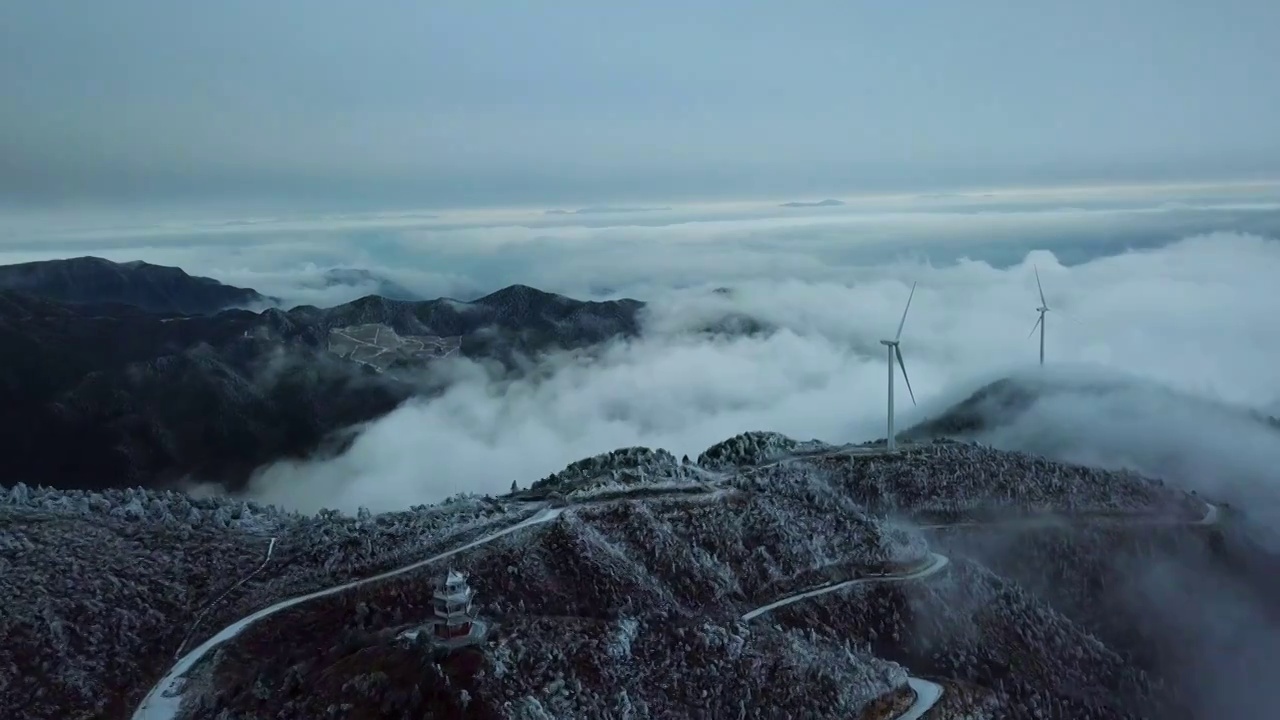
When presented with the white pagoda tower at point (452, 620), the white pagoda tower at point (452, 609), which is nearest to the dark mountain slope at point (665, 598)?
the white pagoda tower at point (452, 620)

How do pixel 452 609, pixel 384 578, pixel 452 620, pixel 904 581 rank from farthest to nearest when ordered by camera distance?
Result: pixel 904 581, pixel 384 578, pixel 452 620, pixel 452 609

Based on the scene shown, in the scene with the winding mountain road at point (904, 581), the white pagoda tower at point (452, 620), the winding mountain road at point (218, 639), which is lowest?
the winding mountain road at point (904, 581)

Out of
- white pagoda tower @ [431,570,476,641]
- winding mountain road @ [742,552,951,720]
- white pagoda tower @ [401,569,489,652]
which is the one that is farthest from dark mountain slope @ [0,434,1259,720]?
white pagoda tower @ [431,570,476,641]

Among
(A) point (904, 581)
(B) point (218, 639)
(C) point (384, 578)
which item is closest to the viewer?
(B) point (218, 639)

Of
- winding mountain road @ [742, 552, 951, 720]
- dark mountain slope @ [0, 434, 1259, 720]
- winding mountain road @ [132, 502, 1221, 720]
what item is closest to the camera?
winding mountain road @ [132, 502, 1221, 720]

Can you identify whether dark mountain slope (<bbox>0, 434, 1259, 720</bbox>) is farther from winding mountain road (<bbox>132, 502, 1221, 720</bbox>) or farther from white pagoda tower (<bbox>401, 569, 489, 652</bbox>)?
white pagoda tower (<bbox>401, 569, 489, 652</bbox>)

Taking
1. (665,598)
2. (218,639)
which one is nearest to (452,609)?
(218,639)

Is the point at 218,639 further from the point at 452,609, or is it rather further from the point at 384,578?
the point at 452,609

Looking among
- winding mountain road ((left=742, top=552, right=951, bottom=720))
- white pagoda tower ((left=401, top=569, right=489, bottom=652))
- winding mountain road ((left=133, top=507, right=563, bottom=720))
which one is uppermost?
white pagoda tower ((left=401, top=569, right=489, bottom=652))

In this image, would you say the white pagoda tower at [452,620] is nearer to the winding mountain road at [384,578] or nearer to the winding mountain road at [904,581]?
Answer: the winding mountain road at [384,578]

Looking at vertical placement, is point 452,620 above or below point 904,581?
above

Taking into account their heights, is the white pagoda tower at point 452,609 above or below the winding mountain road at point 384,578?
above

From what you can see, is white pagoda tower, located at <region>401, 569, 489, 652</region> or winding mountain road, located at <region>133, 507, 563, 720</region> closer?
white pagoda tower, located at <region>401, 569, 489, 652</region>
